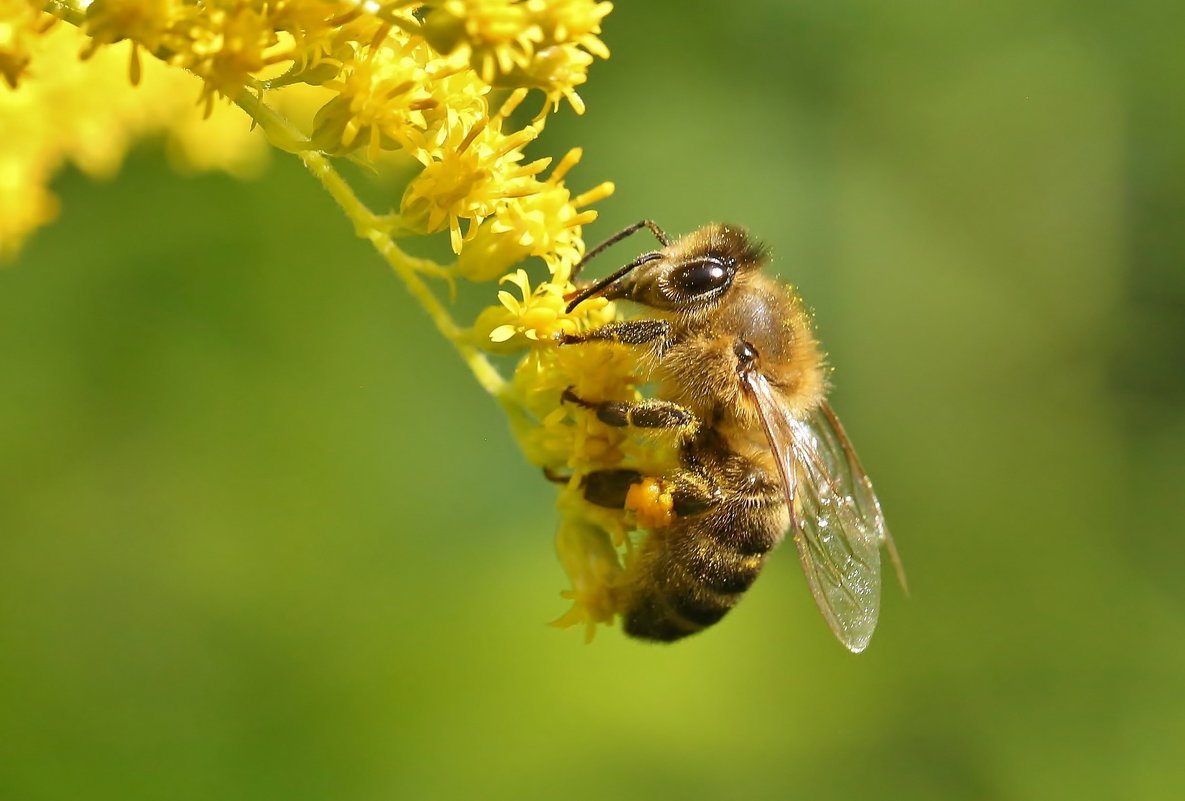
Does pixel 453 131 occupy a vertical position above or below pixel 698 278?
above

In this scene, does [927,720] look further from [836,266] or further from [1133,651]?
[836,266]

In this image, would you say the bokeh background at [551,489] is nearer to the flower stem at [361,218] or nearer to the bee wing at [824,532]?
the bee wing at [824,532]

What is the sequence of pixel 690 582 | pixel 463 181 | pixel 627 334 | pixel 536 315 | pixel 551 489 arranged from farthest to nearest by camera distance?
pixel 551 489 → pixel 690 582 → pixel 627 334 → pixel 536 315 → pixel 463 181

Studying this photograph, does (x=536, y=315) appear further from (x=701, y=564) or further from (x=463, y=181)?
(x=701, y=564)

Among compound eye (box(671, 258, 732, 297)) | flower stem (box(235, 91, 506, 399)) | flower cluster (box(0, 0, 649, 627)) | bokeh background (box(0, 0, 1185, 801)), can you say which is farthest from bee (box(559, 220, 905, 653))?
bokeh background (box(0, 0, 1185, 801))


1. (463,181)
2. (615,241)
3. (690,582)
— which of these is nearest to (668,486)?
(690,582)

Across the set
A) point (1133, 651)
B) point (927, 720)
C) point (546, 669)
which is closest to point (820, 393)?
point (546, 669)

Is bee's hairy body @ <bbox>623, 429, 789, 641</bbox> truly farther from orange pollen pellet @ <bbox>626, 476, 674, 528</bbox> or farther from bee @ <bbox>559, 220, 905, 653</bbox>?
orange pollen pellet @ <bbox>626, 476, 674, 528</bbox>
